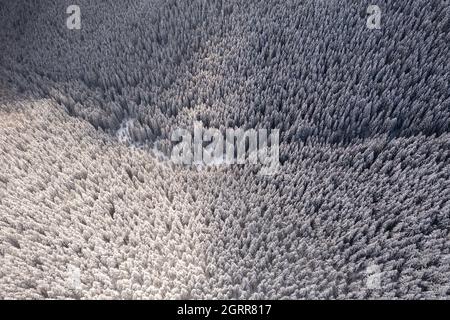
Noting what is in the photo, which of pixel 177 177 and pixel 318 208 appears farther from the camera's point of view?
pixel 177 177

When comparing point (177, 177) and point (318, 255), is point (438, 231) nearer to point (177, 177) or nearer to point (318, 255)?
point (318, 255)

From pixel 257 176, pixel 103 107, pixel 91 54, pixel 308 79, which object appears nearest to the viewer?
pixel 257 176

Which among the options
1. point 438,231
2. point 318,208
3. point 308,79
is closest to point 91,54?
point 308,79

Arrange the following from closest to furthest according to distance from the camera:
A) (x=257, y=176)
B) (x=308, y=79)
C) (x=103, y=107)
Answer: (x=257, y=176) < (x=308, y=79) < (x=103, y=107)
